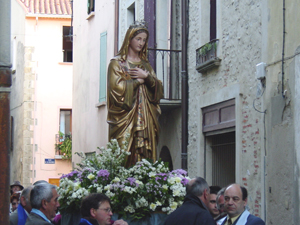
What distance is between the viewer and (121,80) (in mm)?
7938

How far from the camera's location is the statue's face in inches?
319

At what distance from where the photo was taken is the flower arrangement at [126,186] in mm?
6074

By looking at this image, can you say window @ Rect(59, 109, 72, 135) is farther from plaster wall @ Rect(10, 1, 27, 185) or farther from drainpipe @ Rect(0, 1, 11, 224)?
drainpipe @ Rect(0, 1, 11, 224)

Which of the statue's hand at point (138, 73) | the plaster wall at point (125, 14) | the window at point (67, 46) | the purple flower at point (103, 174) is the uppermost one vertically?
the window at point (67, 46)

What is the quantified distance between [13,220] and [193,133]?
7150mm

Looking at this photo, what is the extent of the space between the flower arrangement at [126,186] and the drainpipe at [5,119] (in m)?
2.76

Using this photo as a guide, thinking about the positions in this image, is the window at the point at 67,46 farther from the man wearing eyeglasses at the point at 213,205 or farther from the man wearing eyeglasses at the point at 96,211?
the man wearing eyeglasses at the point at 96,211

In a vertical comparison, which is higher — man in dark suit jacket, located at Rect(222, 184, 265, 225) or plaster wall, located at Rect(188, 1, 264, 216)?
plaster wall, located at Rect(188, 1, 264, 216)

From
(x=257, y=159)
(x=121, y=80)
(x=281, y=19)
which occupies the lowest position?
(x=257, y=159)

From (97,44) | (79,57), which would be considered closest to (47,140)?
(79,57)

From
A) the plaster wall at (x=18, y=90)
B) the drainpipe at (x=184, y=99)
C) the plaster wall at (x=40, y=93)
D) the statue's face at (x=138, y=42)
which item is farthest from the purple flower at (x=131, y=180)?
the plaster wall at (x=18, y=90)

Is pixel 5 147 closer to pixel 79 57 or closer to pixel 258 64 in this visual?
pixel 258 64

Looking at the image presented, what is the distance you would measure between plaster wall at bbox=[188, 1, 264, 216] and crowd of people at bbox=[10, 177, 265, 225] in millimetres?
3328

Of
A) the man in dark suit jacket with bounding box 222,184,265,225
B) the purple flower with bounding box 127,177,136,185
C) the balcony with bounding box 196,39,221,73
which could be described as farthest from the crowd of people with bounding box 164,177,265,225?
the balcony with bounding box 196,39,221,73
